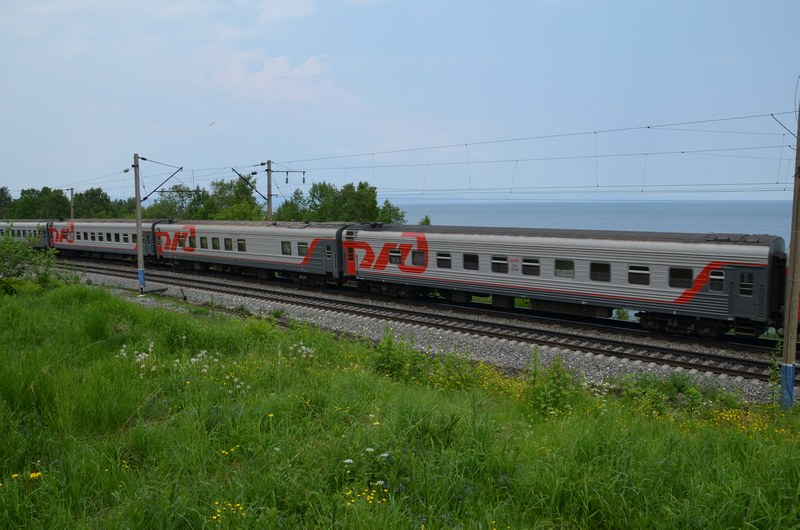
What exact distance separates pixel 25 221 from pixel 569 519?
49.4 meters

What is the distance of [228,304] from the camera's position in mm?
21578

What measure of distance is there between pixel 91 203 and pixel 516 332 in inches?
3219

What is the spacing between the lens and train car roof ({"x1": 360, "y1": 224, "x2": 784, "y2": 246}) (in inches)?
611

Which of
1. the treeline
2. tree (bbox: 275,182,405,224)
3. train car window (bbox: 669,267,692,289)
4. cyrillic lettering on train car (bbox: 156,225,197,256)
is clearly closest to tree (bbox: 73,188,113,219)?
the treeline

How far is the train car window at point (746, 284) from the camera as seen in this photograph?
1499 centimetres

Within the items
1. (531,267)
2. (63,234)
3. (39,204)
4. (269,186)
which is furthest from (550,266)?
(39,204)

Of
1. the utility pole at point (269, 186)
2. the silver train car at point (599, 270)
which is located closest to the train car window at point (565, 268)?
the silver train car at point (599, 270)

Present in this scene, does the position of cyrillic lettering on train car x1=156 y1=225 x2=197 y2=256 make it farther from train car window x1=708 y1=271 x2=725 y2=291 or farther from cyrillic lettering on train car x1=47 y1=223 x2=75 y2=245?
train car window x1=708 y1=271 x2=725 y2=291

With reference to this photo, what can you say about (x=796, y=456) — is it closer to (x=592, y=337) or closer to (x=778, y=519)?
(x=778, y=519)

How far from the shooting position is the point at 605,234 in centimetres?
1788

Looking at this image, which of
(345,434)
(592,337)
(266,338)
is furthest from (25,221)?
(345,434)

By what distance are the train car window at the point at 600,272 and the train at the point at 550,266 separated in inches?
1.1

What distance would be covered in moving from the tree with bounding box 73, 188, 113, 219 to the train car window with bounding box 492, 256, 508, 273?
74891mm

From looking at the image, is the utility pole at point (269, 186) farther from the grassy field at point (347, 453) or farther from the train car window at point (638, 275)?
the grassy field at point (347, 453)
